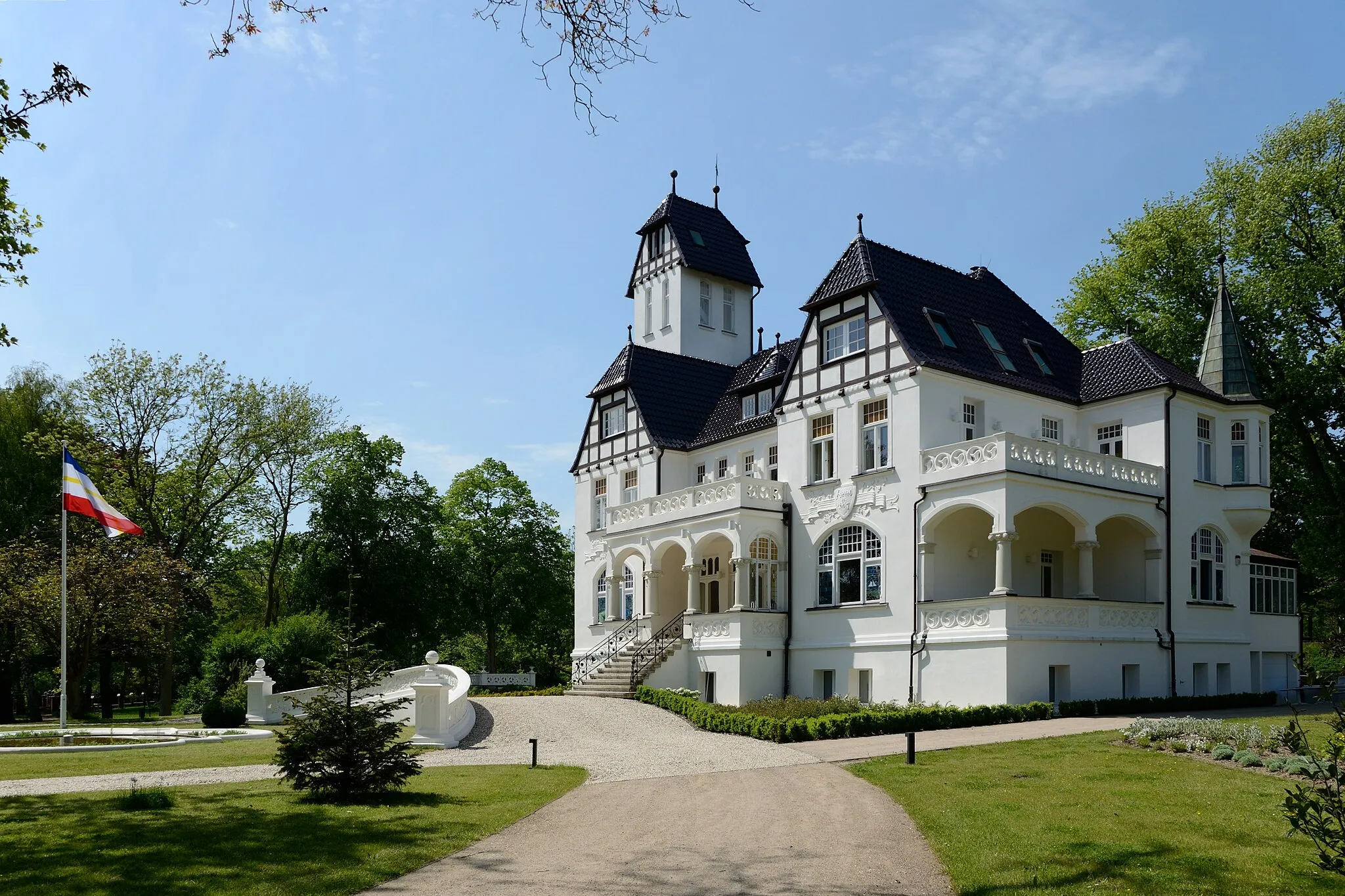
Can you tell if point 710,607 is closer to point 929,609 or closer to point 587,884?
point 929,609

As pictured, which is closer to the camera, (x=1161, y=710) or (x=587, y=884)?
(x=587, y=884)

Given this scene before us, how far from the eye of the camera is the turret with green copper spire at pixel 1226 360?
31.1 meters

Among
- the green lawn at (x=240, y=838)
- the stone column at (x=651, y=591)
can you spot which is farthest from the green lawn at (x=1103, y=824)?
the stone column at (x=651, y=591)

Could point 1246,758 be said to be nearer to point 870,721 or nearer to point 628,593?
point 870,721

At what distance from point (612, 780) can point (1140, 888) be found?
932 cm

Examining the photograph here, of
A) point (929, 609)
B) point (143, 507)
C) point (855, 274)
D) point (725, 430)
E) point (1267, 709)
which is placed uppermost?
point (855, 274)

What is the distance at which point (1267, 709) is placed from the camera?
2589 cm

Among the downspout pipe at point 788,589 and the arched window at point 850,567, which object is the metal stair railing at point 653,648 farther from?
the arched window at point 850,567

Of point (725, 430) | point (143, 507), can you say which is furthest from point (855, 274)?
point (143, 507)

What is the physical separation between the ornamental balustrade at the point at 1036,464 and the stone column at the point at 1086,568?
154 cm

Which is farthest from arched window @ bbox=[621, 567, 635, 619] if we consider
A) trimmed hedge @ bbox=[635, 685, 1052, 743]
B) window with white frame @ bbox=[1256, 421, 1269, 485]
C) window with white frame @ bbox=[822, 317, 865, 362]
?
window with white frame @ bbox=[1256, 421, 1269, 485]

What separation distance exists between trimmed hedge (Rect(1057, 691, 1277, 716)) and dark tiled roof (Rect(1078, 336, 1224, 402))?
26.6ft

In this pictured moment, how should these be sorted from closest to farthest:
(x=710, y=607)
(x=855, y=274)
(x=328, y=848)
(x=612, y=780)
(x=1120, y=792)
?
(x=328, y=848) → (x=1120, y=792) → (x=612, y=780) → (x=855, y=274) → (x=710, y=607)

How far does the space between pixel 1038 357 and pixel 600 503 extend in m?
17.4
